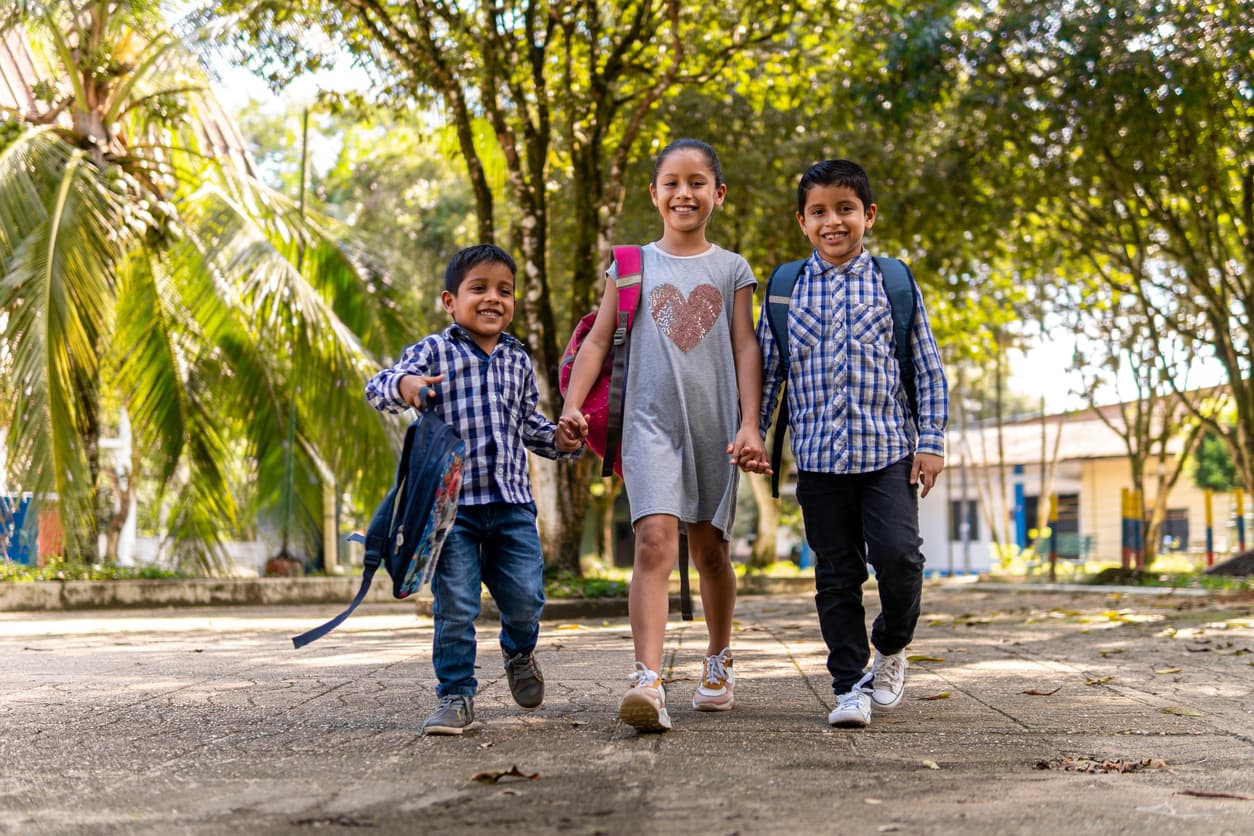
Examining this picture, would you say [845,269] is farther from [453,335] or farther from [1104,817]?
[1104,817]

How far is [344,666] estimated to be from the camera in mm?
6668

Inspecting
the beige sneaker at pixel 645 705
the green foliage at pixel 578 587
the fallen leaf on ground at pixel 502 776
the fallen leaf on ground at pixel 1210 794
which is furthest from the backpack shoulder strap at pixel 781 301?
the green foliage at pixel 578 587

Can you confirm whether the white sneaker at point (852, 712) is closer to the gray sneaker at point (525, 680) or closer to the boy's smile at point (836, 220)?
the gray sneaker at point (525, 680)

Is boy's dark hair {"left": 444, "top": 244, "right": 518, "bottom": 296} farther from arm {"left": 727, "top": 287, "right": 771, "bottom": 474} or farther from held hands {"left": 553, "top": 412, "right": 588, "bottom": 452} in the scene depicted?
arm {"left": 727, "top": 287, "right": 771, "bottom": 474}

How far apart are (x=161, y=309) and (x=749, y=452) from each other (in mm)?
10138

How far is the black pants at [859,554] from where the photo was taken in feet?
14.9

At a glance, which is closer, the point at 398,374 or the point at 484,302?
the point at 398,374

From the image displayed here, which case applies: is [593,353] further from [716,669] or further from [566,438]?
[716,669]

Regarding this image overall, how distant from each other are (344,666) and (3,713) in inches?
76.4

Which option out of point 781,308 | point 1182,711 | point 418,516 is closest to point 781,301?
point 781,308

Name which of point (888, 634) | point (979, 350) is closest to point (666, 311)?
point (888, 634)

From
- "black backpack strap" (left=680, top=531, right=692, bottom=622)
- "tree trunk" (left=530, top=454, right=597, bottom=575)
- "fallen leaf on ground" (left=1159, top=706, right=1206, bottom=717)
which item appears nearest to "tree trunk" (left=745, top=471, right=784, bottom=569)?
"tree trunk" (left=530, top=454, right=597, bottom=575)

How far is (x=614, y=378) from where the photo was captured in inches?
183

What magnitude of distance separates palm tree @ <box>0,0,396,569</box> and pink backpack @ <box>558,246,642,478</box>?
8.03 meters
